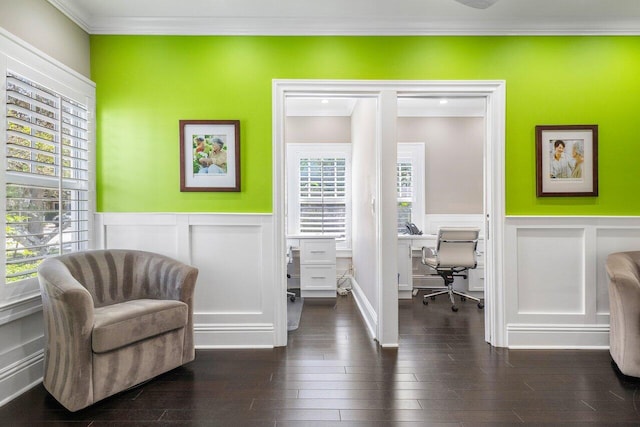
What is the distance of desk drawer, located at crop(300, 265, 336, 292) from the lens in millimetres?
4648

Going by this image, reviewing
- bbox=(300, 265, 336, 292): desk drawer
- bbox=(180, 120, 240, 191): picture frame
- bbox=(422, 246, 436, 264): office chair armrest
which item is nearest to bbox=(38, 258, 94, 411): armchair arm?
bbox=(180, 120, 240, 191): picture frame

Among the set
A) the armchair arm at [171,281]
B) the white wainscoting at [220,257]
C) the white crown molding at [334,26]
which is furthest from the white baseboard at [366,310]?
the white crown molding at [334,26]

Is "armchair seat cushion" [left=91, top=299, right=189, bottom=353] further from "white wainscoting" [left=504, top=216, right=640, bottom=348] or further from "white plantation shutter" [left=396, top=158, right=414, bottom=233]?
"white plantation shutter" [left=396, top=158, right=414, bottom=233]

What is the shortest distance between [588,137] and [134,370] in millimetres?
3801

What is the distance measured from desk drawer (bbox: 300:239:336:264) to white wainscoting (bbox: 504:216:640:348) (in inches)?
84.1

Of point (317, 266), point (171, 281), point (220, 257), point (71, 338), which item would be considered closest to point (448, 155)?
point (317, 266)

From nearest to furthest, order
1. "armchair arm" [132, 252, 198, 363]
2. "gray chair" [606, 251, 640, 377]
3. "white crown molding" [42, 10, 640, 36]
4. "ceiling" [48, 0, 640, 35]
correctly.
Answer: "gray chair" [606, 251, 640, 377]
"armchair arm" [132, 252, 198, 363]
"ceiling" [48, 0, 640, 35]
"white crown molding" [42, 10, 640, 36]

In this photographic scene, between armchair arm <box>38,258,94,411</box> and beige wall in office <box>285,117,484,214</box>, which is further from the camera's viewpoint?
beige wall in office <box>285,117,484,214</box>

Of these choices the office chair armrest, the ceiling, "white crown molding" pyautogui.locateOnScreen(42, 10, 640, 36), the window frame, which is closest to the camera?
the window frame

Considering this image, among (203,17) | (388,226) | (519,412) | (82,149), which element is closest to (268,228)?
(388,226)

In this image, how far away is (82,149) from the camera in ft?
9.67

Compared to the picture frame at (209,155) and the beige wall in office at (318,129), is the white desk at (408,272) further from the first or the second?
the picture frame at (209,155)

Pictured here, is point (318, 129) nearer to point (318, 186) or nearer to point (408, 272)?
point (318, 186)

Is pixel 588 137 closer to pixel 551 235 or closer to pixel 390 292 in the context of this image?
pixel 551 235
